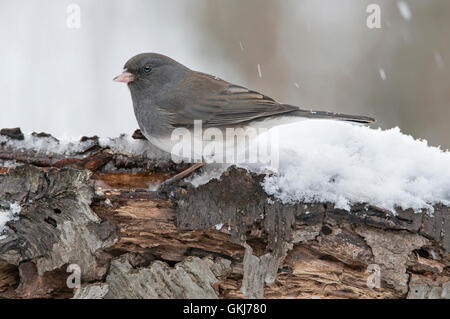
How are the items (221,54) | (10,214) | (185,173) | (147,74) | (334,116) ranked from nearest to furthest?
(10,214), (185,173), (334,116), (147,74), (221,54)

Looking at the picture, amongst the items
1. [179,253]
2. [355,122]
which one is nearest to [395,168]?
[355,122]

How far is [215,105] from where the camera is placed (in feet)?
8.30

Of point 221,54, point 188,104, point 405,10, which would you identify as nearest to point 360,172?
point 188,104

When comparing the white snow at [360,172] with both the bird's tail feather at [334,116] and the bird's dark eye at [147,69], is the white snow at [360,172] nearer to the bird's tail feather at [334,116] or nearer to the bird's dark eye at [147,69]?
the bird's tail feather at [334,116]

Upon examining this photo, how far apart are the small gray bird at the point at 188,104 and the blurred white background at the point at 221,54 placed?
215 centimetres

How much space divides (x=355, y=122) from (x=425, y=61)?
266 cm

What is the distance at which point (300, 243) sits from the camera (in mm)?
1909

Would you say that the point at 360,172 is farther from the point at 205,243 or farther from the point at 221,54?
the point at 221,54

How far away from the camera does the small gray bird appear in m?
2.37

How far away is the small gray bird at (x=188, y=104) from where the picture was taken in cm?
237

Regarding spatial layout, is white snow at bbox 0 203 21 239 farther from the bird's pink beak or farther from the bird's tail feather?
the bird's tail feather

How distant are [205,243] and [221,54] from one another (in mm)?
3625

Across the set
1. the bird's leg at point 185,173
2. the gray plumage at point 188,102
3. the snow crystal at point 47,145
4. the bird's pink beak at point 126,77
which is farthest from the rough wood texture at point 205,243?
the bird's pink beak at point 126,77

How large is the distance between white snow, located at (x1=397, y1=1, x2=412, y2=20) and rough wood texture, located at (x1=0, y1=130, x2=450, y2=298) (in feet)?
10.6
